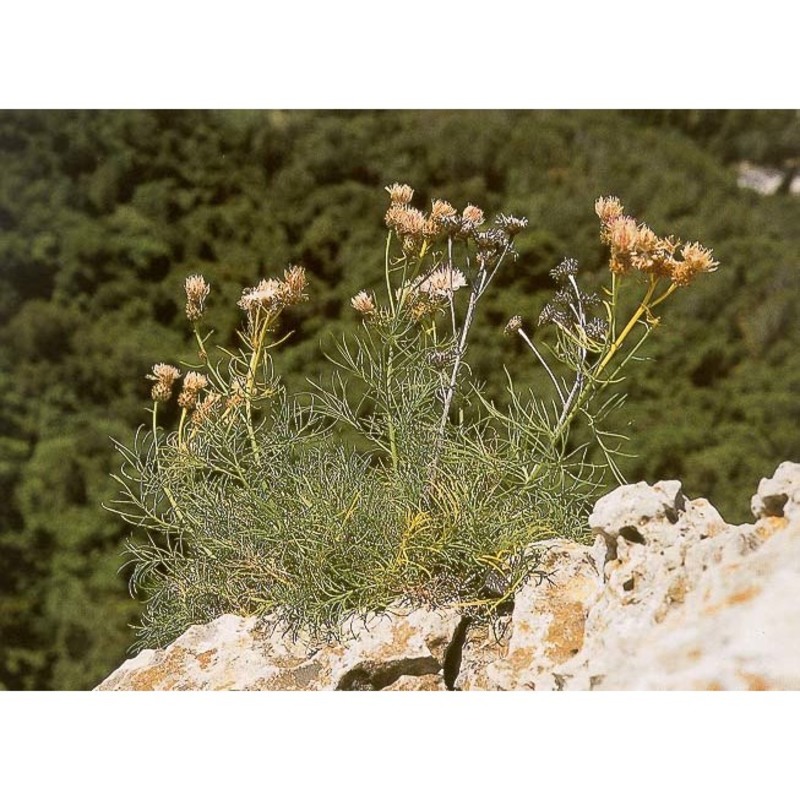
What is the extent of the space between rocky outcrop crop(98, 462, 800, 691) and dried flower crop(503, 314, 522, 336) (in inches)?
30.0

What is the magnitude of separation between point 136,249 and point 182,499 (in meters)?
1.01

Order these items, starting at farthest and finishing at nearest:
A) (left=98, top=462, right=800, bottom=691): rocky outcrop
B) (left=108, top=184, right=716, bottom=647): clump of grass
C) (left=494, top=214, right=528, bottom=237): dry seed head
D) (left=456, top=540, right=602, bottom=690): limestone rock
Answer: (left=494, top=214, right=528, bottom=237): dry seed head
(left=108, top=184, right=716, bottom=647): clump of grass
(left=456, top=540, right=602, bottom=690): limestone rock
(left=98, top=462, right=800, bottom=691): rocky outcrop

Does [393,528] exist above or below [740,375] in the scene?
below

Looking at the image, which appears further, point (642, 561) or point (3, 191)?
point (3, 191)

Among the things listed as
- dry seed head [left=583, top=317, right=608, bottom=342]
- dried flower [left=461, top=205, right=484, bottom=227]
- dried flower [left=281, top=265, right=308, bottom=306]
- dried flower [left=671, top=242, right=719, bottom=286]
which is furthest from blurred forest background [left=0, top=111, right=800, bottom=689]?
dried flower [left=671, top=242, right=719, bottom=286]

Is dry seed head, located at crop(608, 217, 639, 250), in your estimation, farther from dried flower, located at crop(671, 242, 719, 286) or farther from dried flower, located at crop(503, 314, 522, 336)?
dried flower, located at crop(503, 314, 522, 336)

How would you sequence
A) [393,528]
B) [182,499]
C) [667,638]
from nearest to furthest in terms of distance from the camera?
[667,638] → [393,528] → [182,499]

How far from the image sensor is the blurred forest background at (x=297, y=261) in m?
4.17

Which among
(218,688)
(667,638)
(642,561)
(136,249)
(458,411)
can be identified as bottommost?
(218,688)

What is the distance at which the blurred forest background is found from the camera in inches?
164

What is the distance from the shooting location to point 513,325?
3.98m

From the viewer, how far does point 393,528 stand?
12.2 feet
